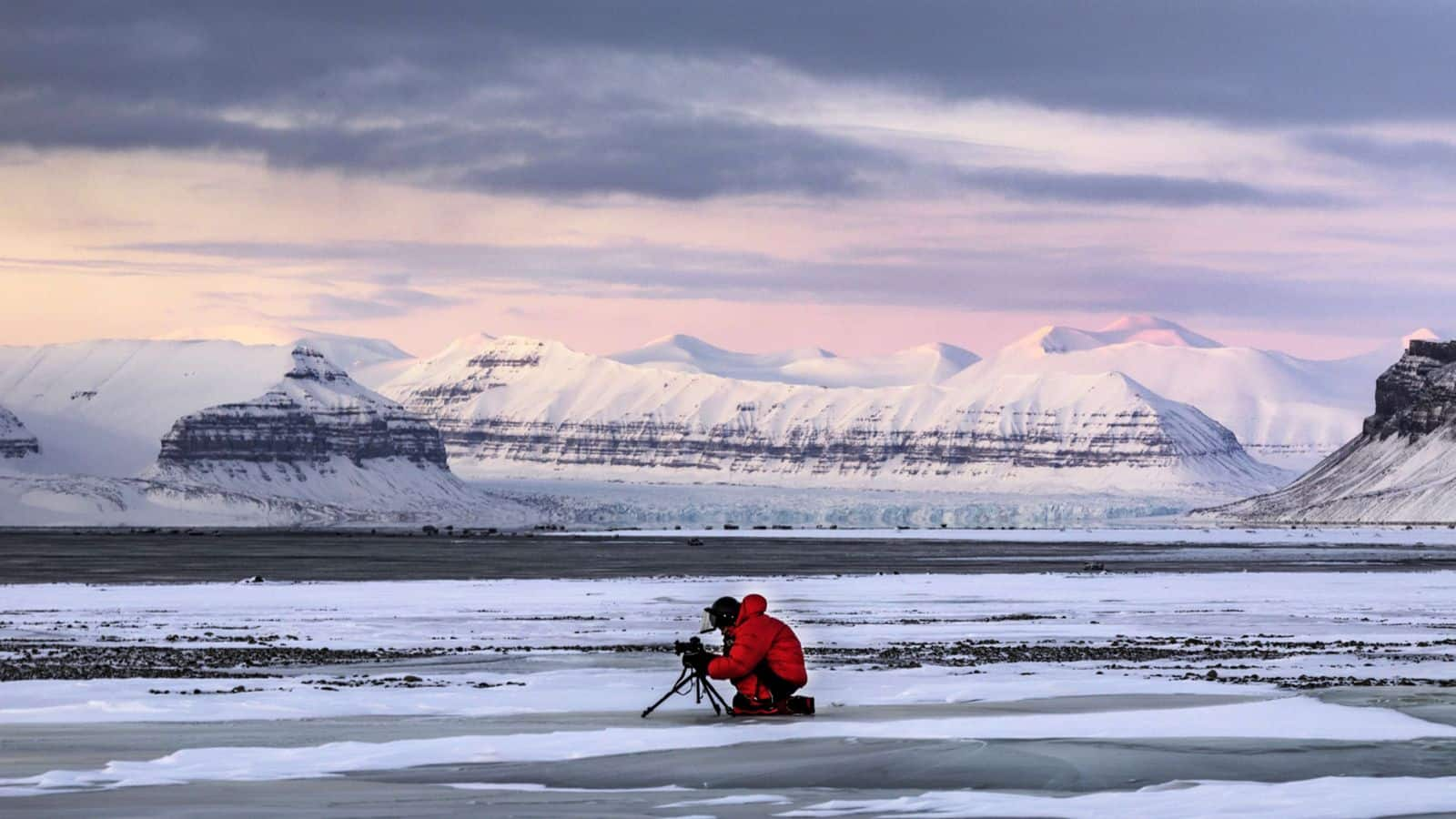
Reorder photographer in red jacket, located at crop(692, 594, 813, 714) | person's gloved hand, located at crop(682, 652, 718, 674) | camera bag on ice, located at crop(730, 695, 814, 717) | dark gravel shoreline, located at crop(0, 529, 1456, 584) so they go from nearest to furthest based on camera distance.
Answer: photographer in red jacket, located at crop(692, 594, 813, 714) < person's gloved hand, located at crop(682, 652, 718, 674) < camera bag on ice, located at crop(730, 695, 814, 717) < dark gravel shoreline, located at crop(0, 529, 1456, 584)

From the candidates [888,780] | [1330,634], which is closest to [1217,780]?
[888,780]

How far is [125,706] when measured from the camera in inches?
1133

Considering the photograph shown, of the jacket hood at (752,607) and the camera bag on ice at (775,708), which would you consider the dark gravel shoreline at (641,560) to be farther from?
the jacket hood at (752,607)

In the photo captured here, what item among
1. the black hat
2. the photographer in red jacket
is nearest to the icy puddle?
the photographer in red jacket

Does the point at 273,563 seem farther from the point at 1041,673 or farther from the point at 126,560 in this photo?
the point at 1041,673

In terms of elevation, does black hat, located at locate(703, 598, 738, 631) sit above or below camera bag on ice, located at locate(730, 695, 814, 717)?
above

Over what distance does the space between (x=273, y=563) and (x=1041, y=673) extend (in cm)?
9005

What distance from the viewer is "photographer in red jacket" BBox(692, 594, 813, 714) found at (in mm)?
25406

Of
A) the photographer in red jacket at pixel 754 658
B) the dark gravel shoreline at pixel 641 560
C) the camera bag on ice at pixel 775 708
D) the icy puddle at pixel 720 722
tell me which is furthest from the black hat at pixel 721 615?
the dark gravel shoreline at pixel 641 560

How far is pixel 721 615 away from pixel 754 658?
880mm

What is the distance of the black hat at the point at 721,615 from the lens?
82.8 ft

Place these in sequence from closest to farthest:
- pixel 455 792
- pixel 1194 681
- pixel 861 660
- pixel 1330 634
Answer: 1. pixel 455 792
2. pixel 1194 681
3. pixel 861 660
4. pixel 1330 634

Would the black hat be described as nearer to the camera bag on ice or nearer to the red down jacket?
the red down jacket

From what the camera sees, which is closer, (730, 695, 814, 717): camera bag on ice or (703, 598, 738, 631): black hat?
(703, 598, 738, 631): black hat
